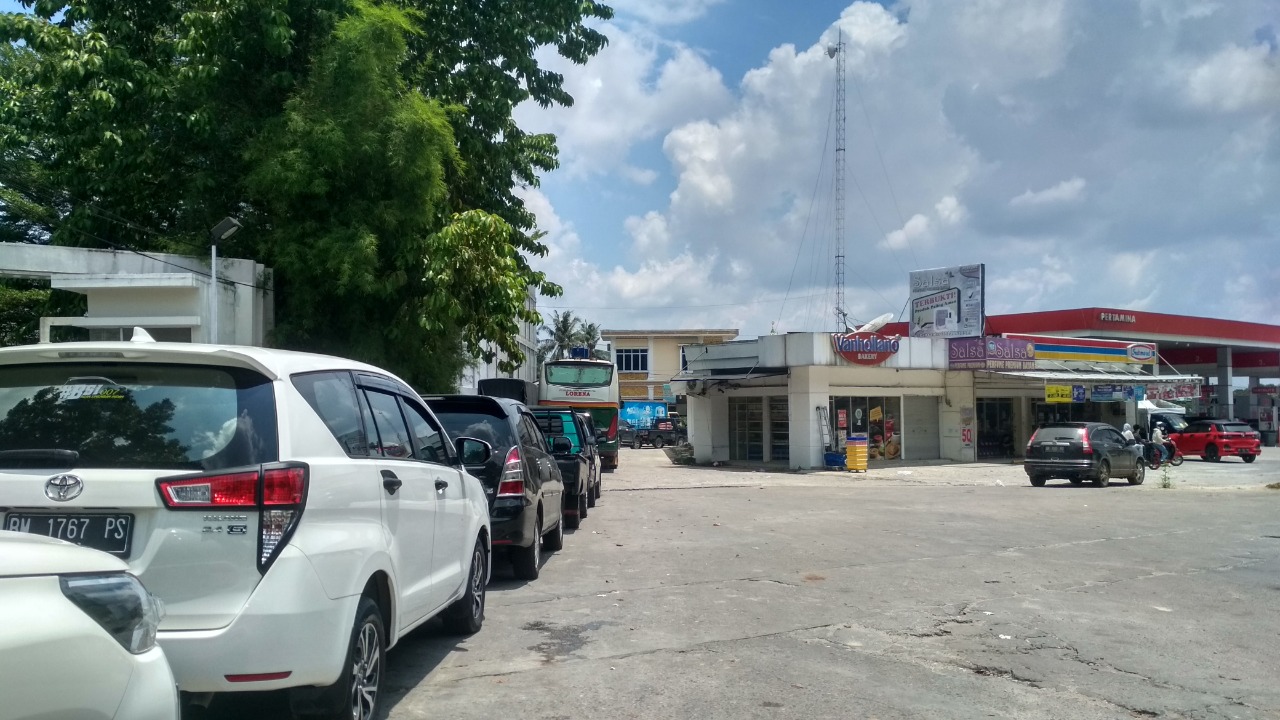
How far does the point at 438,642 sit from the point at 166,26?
47.3ft

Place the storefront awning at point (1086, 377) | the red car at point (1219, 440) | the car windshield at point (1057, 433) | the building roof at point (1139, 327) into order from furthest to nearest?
1. the building roof at point (1139, 327)
2. the red car at point (1219, 440)
3. the storefront awning at point (1086, 377)
4. the car windshield at point (1057, 433)

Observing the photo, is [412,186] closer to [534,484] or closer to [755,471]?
[534,484]

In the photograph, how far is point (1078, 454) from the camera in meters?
24.0

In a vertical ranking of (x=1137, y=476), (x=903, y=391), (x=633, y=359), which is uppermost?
(x=633, y=359)

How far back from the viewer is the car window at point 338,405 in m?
4.68

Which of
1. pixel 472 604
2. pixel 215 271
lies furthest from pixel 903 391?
pixel 472 604

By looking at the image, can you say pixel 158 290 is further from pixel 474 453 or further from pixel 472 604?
pixel 472 604

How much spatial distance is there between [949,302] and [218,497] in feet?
122

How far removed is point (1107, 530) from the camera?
1452 centimetres

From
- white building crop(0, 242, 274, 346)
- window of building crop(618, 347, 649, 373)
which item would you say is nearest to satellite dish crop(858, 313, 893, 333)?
white building crop(0, 242, 274, 346)

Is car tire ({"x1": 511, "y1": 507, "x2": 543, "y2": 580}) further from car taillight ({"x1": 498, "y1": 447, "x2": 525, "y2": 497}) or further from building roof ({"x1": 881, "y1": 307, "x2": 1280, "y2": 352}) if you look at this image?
building roof ({"x1": 881, "y1": 307, "x2": 1280, "y2": 352})

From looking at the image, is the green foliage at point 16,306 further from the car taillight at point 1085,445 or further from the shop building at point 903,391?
the car taillight at point 1085,445

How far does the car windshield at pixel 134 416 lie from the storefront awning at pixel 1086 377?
3383 centimetres

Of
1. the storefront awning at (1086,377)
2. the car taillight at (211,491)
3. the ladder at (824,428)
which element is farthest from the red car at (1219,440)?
the car taillight at (211,491)
